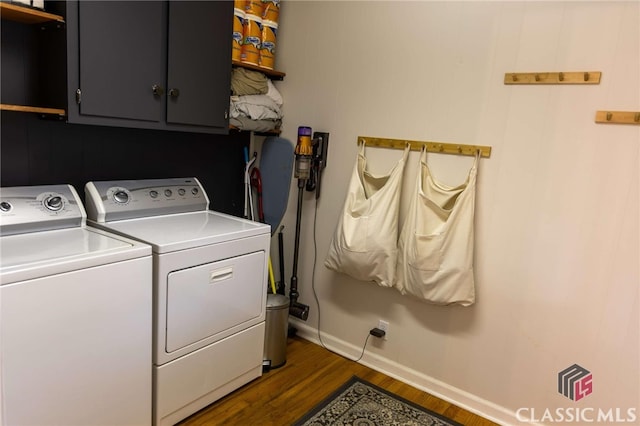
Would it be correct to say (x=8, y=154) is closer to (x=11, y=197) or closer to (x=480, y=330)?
(x=11, y=197)

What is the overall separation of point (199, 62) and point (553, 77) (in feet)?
5.60

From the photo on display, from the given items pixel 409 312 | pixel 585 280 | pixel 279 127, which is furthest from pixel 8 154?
pixel 585 280

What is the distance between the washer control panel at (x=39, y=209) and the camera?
5.72ft

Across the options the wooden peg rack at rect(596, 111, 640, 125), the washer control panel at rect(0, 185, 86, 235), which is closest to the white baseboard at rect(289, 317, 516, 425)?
the wooden peg rack at rect(596, 111, 640, 125)

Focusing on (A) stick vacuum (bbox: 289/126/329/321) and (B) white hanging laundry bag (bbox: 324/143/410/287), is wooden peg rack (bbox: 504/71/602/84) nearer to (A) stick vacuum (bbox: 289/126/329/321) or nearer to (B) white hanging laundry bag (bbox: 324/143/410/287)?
(B) white hanging laundry bag (bbox: 324/143/410/287)

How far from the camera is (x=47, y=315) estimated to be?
147 centimetres

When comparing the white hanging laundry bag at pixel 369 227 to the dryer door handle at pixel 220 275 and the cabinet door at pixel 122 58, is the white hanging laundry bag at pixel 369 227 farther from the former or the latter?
the cabinet door at pixel 122 58

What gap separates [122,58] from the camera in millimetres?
1907

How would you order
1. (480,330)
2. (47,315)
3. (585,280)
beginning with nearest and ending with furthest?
(47,315) < (585,280) < (480,330)

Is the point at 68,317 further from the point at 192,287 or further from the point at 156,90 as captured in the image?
the point at 156,90

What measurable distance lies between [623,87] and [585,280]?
2.76ft

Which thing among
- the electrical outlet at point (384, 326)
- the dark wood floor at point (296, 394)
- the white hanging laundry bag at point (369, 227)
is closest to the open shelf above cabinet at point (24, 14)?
the white hanging laundry bag at point (369, 227)

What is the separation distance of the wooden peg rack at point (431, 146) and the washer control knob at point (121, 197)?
1312 mm

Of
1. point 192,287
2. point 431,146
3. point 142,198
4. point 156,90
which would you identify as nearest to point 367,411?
point 192,287
